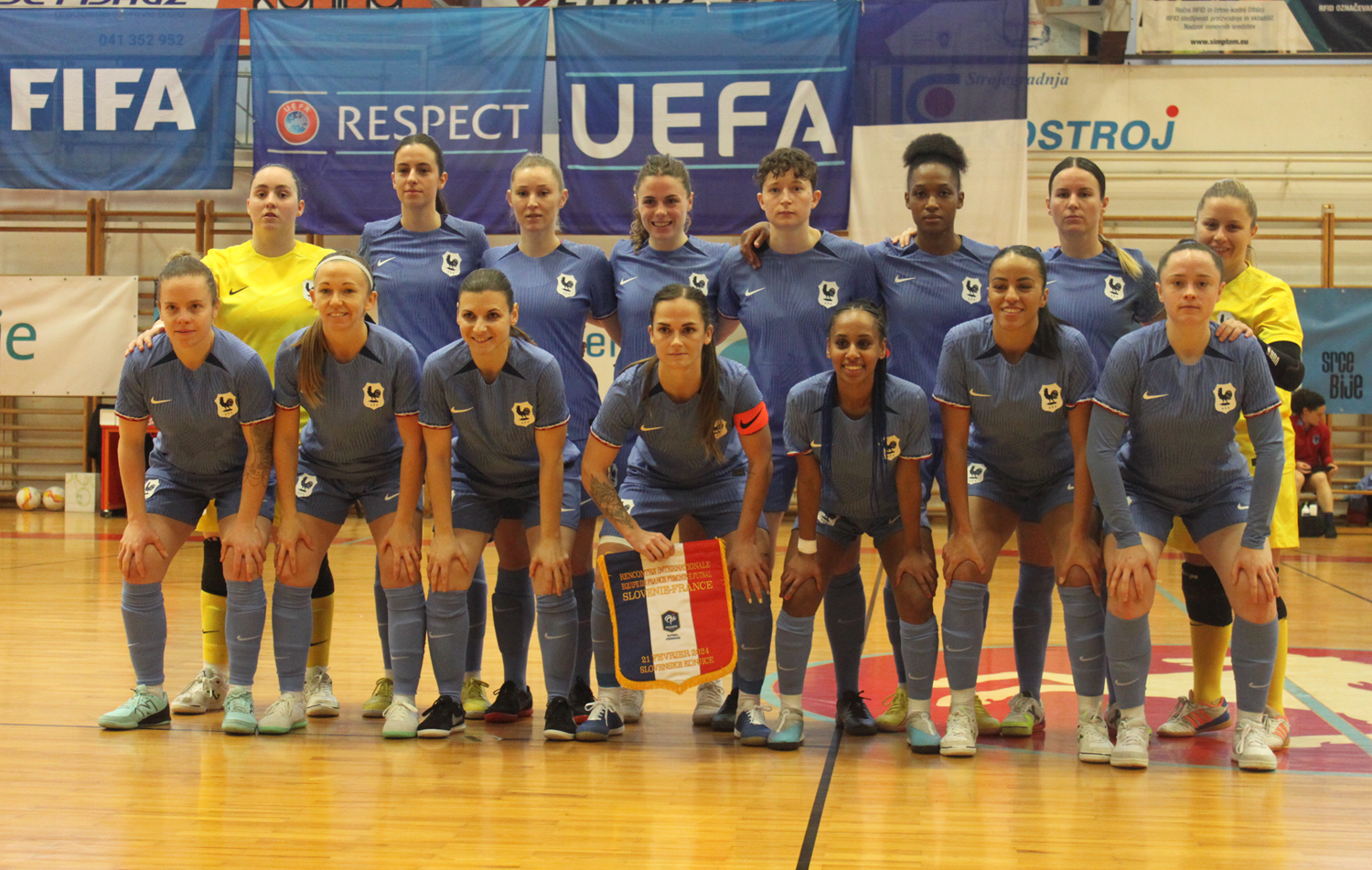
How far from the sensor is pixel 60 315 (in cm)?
1044

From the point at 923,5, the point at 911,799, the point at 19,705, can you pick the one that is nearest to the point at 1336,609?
the point at 911,799

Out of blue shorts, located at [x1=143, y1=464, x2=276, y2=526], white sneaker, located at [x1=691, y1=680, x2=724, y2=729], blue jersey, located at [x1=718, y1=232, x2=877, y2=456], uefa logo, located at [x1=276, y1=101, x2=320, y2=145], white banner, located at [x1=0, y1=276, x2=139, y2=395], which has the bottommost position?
white sneaker, located at [x1=691, y1=680, x2=724, y2=729]

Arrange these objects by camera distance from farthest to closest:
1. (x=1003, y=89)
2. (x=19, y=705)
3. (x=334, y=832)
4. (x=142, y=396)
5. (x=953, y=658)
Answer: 1. (x=1003, y=89)
2. (x=19, y=705)
3. (x=142, y=396)
4. (x=953, y=658)
5. (x=334, y=832)

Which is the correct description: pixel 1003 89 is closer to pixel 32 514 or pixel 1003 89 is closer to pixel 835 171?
pixel 835 171

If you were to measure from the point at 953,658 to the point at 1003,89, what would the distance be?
6.56m

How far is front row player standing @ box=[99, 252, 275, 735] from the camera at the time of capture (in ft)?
11.9

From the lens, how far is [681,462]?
3625 millimetres

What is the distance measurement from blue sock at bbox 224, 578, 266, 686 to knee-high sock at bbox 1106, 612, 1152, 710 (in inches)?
104

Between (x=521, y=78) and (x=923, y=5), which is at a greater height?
(x=923, y=5)

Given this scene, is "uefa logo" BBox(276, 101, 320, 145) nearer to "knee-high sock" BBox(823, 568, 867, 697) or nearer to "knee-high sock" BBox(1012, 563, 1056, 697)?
"knee-high sock" BBox(823, 568, 867, 697)

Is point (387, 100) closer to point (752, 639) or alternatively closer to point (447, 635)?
point (447, 635)

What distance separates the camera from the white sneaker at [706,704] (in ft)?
12.5

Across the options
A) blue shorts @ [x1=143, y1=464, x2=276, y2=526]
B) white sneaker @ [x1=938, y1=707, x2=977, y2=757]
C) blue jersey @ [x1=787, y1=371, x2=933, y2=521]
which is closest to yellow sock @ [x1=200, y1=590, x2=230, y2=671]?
blue shorts @ [x1=143, y1=464, x2=276, y2=526]

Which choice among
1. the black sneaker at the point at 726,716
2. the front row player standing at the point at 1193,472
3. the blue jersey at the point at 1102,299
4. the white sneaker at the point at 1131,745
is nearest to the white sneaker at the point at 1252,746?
the front row player standing at the point at 1193,472
